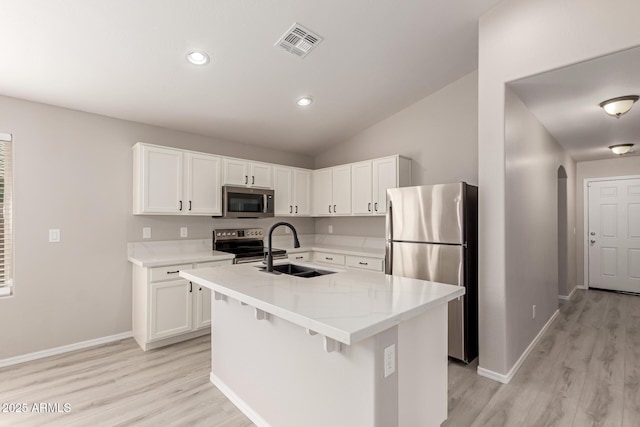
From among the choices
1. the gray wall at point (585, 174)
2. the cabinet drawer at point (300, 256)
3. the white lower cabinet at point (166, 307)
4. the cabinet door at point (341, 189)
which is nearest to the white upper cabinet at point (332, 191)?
the cabinet door at point (341, 189)

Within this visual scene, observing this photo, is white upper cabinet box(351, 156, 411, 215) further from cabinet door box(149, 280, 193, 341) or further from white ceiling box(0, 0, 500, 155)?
cabinet door box(149, 280, 193, 341)

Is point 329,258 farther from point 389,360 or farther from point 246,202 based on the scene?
point 389,360

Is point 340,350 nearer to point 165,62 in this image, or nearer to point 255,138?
point 165,62

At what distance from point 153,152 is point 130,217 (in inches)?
30.8

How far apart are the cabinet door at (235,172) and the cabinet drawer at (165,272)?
3.87 ft

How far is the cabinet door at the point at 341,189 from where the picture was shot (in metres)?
4.49

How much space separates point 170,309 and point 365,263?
2270 millimetres

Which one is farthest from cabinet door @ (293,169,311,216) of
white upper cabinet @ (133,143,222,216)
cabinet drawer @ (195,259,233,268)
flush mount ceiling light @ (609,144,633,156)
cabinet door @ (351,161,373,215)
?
flush mount ceiling light @ (609,144,633,156)

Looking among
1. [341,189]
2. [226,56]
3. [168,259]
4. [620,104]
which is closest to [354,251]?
[341,189]

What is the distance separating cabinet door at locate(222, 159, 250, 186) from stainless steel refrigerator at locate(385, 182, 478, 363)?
2037 mm

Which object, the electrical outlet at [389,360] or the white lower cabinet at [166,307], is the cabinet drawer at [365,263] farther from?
the electrical outlet at [389,360]

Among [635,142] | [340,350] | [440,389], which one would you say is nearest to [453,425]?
[440,389]

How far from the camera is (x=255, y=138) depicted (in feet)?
14.5

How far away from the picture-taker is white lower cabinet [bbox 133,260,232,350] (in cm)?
310
